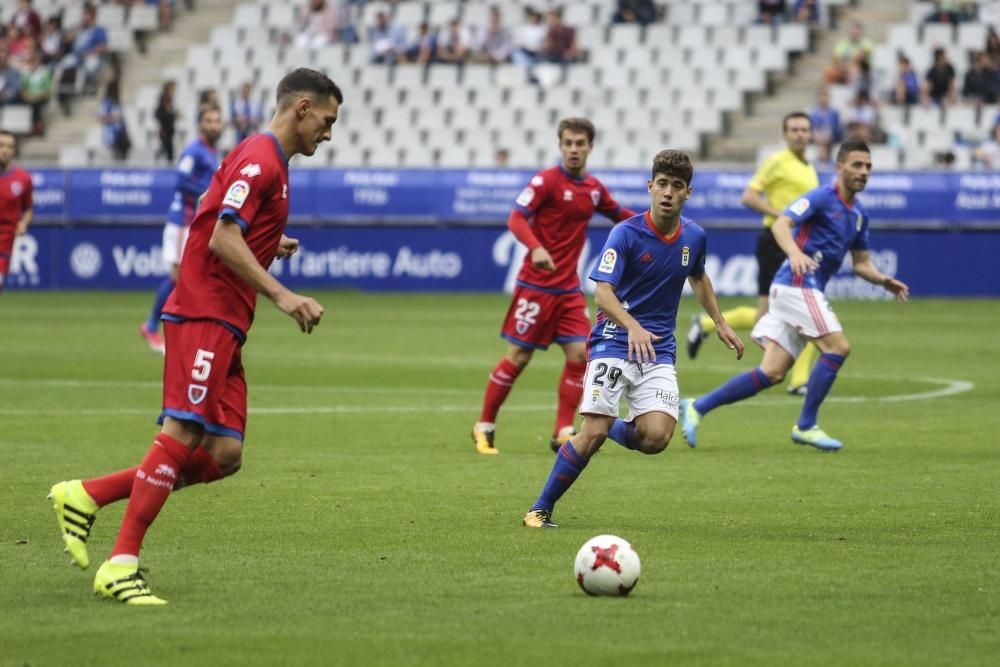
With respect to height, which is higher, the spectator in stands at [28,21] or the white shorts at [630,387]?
the spectator in stands at [28,21]

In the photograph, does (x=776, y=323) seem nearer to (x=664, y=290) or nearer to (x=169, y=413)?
(x=664, y=290)

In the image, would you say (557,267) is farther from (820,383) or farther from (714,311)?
(714,311)

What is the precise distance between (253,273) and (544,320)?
5838mm

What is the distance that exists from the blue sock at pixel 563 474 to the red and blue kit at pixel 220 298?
202 centimetres

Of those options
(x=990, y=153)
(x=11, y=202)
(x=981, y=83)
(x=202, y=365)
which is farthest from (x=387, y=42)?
(x=202, y=365)

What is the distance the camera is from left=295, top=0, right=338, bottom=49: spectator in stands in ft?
121

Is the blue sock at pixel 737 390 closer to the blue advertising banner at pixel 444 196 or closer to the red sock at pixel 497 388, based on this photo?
the red sock at pixel 497 388

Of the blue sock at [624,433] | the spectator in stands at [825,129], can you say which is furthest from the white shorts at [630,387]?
the spectator in stands at [825,129]

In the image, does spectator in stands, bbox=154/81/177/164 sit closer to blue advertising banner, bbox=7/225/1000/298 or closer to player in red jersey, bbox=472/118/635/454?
blue advertising banner, bbox=7/225/1000/298

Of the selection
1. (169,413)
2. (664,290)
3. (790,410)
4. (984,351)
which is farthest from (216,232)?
(984,351)

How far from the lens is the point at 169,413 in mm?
6926

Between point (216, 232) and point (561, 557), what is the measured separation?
2.17 m

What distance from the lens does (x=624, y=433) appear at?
8.98 m

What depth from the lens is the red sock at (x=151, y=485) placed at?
22.6 feet
